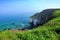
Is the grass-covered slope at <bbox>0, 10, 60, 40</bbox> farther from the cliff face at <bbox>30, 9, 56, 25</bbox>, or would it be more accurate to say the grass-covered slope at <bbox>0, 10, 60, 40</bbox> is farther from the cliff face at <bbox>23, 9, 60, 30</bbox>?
the cliff face at <bbox>30, 9, 56, 25</bbox>

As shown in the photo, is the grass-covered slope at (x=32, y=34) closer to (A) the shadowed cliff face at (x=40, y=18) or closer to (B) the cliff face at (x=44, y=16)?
(A) the shadowed cliff face at (x=40, y=18)

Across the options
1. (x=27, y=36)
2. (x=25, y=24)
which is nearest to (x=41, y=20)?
(x=25, y=24)

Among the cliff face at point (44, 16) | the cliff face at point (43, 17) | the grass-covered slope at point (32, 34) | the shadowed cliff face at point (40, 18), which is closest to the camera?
the grass-covered slope at point (32, 34)

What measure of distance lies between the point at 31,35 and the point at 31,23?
76.5ft

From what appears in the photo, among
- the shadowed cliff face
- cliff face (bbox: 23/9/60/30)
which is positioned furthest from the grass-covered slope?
the shadowed cliff face

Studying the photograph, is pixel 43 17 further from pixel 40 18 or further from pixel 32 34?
pixel 32 34

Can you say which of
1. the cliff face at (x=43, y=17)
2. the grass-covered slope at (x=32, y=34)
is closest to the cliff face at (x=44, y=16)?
the cliff face at (x=43, y=17)

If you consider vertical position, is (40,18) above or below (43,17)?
below

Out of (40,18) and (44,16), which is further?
(44,16)

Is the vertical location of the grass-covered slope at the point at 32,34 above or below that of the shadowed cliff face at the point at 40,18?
above

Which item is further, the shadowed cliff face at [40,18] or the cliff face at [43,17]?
the shadowed cliff face at [40,18]

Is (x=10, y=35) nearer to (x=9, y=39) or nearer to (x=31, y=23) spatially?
(x=9, y=39)

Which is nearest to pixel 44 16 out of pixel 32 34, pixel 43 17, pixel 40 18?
pixel 43 17

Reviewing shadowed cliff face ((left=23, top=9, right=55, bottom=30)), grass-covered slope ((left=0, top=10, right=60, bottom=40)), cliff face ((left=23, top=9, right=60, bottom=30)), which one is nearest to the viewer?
grass-covered slope ((left=0, top=10, right=60, bottom=40))
